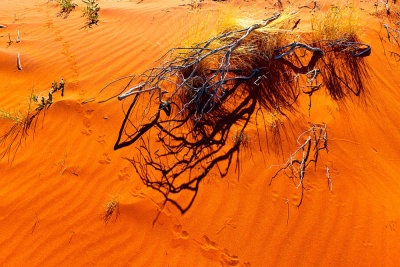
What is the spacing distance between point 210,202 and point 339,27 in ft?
10.8

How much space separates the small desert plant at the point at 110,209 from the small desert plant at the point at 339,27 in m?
3.68

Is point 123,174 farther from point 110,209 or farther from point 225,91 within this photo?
point 225,91

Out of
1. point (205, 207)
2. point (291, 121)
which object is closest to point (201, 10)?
point (291, 121)

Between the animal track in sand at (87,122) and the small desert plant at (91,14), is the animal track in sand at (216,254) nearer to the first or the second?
the animal track in sand at (87,122)

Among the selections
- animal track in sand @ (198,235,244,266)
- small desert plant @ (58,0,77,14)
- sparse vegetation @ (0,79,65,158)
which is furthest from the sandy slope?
small desert plant @ (58,0,77,14)

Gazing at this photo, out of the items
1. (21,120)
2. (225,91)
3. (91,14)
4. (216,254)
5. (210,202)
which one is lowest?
(216,254)

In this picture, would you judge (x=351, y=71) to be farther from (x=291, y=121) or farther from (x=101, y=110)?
(x=101, y=110)

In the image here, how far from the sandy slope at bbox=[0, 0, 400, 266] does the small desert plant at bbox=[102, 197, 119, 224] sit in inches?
2.4

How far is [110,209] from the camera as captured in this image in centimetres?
215

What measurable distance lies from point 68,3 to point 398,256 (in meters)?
7.47

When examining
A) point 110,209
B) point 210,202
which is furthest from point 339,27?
point 110,209

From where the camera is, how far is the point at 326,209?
2.12m

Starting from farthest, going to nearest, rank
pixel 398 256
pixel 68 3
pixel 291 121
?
pixel 68 3
pixel 291 121
pixel 398 256

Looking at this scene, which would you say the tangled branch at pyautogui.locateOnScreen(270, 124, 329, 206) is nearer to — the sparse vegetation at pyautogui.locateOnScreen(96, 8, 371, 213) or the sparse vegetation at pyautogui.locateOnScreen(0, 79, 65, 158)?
the sparse vegetation at pyautogui.locateOnScreen(96, 8, 371, 213)
